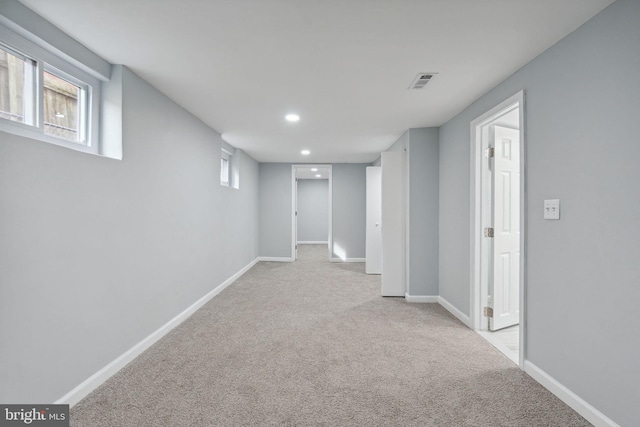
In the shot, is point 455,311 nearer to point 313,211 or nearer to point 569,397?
point 569,397

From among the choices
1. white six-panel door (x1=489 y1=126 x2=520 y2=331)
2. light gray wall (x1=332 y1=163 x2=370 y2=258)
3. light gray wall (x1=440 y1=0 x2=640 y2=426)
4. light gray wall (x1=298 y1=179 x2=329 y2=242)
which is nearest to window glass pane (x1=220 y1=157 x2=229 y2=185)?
light gray wall (x1=332 y1=163 x2=370 y2=258)

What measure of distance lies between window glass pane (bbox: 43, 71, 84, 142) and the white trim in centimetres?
377

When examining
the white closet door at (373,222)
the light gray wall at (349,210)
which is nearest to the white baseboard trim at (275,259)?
the light gray wall at (349,210)

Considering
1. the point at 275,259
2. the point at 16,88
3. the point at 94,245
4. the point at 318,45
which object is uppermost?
the point at 318,45

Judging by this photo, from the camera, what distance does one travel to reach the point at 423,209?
14.1ft

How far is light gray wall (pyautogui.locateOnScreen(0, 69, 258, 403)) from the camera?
1.63 metres

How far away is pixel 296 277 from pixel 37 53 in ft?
15.3

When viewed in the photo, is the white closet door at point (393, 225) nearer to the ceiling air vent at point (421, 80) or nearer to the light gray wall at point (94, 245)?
the ceiling air vent at point (421, 80)

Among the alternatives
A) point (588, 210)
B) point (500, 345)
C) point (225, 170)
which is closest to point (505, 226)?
point (500, 345)

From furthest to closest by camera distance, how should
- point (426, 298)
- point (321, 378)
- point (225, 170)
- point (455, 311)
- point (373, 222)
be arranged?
point (373, 222) < point (225, 170) < point (426, 298) < point (455, 311) < point (321, 378)

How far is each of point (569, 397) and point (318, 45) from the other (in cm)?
277

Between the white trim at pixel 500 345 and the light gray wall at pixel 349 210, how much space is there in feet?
14.8

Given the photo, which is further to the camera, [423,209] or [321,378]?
[423,209]

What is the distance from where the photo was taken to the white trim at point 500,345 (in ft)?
8.65
